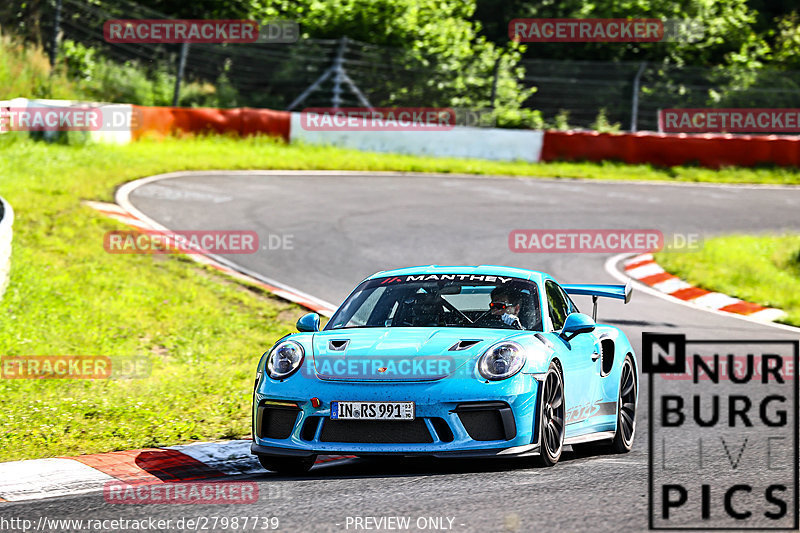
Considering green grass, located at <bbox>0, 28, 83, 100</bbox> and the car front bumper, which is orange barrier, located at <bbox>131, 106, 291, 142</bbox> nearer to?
green grass, located at <bbox>0, 28, 83, 100</bbox>

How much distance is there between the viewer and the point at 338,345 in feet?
21.5

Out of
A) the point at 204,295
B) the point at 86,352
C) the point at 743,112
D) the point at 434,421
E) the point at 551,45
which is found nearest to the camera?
the point at 434,421

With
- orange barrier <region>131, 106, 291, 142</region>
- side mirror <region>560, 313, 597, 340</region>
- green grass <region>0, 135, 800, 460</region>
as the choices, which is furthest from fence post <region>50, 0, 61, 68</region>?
side mirror <region>560, 313, 597, 340</region>

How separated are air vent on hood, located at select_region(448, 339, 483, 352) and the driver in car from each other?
1.97ft

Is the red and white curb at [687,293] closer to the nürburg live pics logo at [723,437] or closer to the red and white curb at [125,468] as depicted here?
the nürburg live pics logo at [723,437]

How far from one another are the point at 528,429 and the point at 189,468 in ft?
6.94

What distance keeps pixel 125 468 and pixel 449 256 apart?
29.5ft

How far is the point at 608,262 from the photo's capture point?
16.3 m

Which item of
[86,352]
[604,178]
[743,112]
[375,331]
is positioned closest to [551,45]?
[743,112]

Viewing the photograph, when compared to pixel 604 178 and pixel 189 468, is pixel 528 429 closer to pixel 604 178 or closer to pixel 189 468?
pixel 189 468

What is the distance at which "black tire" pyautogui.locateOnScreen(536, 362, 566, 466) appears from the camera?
20.5ft

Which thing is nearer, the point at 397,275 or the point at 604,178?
the point at 397,275

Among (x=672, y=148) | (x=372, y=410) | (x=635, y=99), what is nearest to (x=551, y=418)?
(x=372, y=410)

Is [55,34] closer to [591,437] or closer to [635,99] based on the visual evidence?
[635,99]
